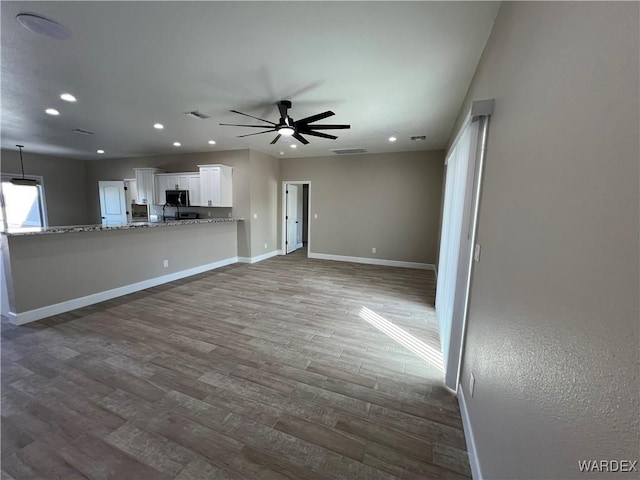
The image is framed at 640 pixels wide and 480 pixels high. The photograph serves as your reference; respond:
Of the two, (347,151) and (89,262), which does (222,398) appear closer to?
(89,262)

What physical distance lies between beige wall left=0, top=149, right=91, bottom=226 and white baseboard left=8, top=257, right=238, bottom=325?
238 inches

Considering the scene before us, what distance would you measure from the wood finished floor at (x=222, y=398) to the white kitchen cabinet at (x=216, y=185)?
3193 millimetres

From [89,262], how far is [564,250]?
4.93m

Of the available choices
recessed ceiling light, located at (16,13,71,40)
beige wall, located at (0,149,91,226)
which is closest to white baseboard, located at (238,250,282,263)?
recessed ceiling light, located at (16,13,71,40)

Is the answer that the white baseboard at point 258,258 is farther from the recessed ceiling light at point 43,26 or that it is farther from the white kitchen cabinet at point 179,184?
the recessed ceiling light at point 43,26

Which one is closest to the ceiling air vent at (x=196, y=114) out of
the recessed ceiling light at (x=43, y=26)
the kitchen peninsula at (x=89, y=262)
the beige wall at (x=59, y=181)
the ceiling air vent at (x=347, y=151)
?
the recessed ceiling light at (x=43, y=26)

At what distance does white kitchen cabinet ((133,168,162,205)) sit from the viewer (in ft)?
22.3

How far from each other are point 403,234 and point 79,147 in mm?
8247

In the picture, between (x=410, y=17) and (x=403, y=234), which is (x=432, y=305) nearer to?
(x=403, y=234)

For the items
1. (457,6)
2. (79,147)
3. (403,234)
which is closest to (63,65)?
(457,6)

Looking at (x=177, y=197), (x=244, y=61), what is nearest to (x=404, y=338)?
(x=244, y=61)

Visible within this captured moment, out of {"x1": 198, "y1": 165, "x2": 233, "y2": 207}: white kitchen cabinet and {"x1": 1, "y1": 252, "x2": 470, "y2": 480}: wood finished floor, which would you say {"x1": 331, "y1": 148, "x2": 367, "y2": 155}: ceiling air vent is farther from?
{"x1": 1, "y1": 252, "x2": 470, "y2": 480}: wood finished floor

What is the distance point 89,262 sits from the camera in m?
3.59

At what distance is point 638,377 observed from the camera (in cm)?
48
